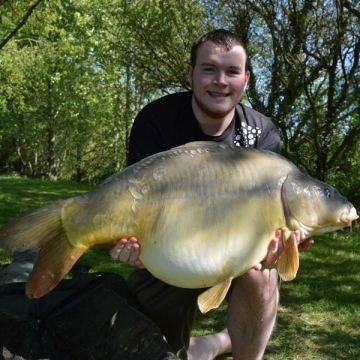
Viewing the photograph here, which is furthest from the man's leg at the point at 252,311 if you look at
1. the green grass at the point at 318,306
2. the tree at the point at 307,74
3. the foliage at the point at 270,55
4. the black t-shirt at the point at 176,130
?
the tree at the point at 307,74

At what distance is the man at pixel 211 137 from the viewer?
2.38 m

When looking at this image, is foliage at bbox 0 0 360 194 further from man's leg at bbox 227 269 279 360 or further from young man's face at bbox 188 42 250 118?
man's leg at bbox 227 269 279 360

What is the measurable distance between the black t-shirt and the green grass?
43.0 inches

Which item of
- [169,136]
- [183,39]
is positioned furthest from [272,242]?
[183,39]

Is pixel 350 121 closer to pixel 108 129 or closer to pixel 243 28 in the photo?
pixel 243 28

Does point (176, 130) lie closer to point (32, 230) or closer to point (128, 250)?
point (128, 250)

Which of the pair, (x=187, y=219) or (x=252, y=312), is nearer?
(x=187, y=219)

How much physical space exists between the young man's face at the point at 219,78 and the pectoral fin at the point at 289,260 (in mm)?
737

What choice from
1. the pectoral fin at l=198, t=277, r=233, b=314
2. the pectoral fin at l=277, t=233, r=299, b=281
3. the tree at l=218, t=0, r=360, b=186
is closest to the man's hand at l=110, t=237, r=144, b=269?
the pectoral fin at l=198, t=277, r=233, b=314

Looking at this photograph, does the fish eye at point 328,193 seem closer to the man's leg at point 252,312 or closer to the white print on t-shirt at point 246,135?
the man's leg at point 252,312

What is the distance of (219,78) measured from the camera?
7.72 ft

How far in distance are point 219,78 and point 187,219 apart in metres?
0.79

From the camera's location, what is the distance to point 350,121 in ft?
24.3

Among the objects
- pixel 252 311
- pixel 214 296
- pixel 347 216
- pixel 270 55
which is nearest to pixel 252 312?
pixel 252 311
